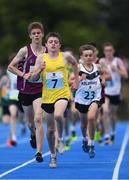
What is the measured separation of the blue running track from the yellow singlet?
3.79ft

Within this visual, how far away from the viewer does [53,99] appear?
15.8m

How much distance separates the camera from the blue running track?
46.8ft

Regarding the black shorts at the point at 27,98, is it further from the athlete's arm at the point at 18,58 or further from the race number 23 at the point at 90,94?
the race number 23 at the point at 90,94

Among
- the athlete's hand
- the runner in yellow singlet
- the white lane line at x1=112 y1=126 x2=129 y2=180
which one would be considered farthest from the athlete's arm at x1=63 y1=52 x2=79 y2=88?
the white lane line at x1=112 y1=126 x2=129 y2=180

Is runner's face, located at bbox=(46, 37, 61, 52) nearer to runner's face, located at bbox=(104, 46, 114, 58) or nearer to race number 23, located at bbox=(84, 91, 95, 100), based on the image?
race number 23, located at bbox=(84, 91, 95, 100)

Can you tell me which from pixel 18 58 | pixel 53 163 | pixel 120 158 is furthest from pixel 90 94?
pixel 53 163

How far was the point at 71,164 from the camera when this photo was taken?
1650cm

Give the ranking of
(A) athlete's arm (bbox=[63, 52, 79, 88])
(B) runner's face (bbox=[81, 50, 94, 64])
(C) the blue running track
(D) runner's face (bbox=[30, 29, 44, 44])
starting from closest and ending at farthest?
(C) the blue running track → (A) athlete's arm (bbox=[63, 52, 79, 88]) → (D) runner's face (bbox=[30, 29, 44, 44]) → (B) runner's face (bbox=[81, 50, 94, 64])

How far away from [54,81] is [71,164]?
162 cm

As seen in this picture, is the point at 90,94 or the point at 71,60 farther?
the point at 90,94

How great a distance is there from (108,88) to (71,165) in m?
7.38

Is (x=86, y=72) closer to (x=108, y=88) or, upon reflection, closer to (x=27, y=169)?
(x=27, y=169)

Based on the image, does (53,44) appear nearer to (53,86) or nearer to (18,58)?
(53,86)

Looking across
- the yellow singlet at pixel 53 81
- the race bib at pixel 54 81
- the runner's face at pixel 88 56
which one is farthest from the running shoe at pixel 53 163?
the runner's face at pixel 88 56
